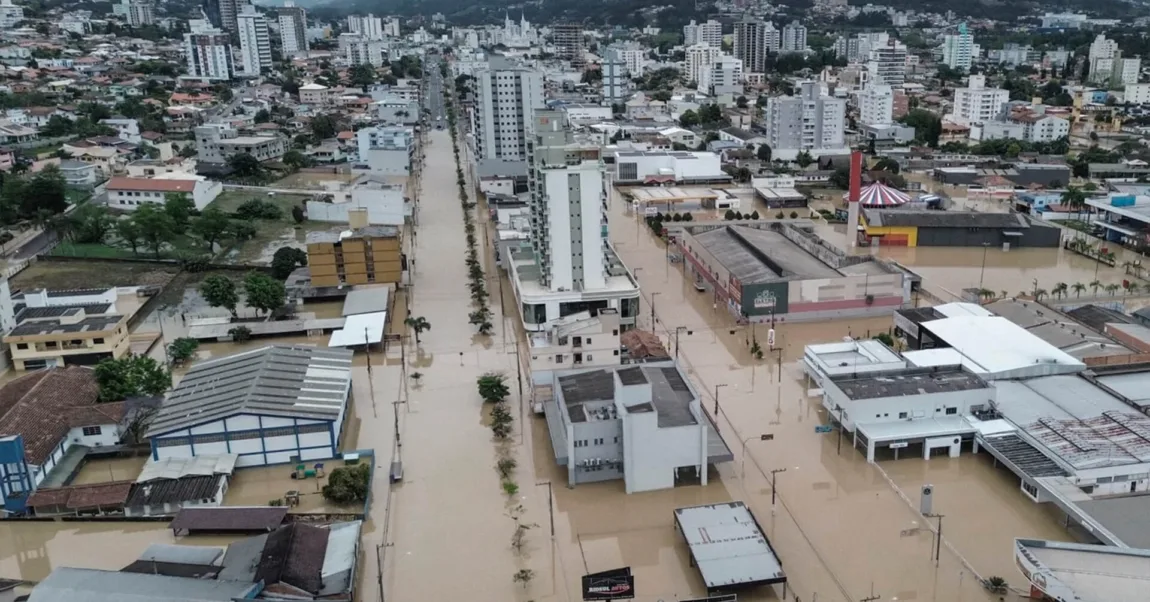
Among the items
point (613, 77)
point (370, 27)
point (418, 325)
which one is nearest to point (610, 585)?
point (418, 325)

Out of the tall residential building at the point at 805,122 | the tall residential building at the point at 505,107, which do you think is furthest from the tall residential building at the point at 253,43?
the tall residential building at the point at 805,122

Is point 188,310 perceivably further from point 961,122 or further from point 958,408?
point 961,122

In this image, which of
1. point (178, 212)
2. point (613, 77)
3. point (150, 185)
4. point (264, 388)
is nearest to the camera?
point (264, 388)

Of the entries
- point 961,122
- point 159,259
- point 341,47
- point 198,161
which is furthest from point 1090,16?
point 159,259

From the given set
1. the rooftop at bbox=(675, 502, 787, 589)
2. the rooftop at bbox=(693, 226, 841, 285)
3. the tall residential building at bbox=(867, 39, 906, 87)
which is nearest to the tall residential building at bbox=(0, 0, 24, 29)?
the tall residential building at bbox=(867, 39, 906, 87)

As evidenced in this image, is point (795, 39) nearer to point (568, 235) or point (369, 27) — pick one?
point (369, 27)

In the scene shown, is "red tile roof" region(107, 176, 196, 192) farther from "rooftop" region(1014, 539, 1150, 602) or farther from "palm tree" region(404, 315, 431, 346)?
"rooftop" region(1014, 539, 1150, 602)

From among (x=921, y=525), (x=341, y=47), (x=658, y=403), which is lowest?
(x=921, y=525)
